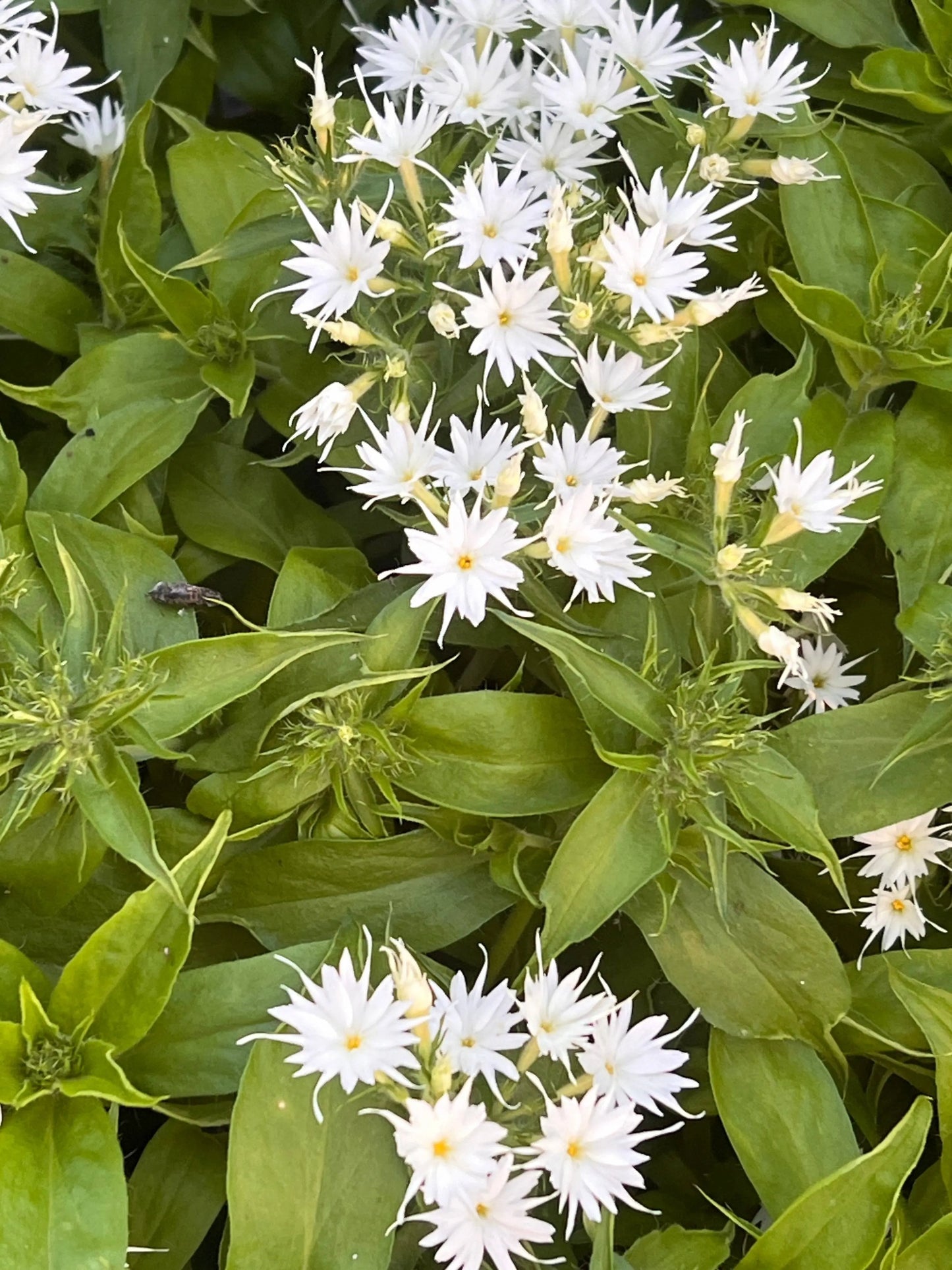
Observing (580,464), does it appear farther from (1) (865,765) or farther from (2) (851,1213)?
(2) (851,1213)

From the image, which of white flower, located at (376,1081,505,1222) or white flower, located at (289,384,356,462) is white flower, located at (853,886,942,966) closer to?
white flower, located at (376,1081,505,1222)

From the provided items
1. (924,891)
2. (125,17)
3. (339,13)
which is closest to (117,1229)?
(924,891)

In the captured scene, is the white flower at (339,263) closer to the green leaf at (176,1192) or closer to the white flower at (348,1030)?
the white flower at (348,1030)

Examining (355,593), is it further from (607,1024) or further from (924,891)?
(924,891)

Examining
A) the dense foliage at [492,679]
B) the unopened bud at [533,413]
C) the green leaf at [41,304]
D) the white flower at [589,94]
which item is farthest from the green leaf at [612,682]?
the green leaf at [41,304]

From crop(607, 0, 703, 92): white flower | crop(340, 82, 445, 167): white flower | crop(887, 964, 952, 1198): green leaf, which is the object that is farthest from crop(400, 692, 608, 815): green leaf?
crop(607, 0, 703, 92): white flower

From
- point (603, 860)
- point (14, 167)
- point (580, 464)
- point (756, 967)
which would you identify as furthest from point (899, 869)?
point (14, 167)
